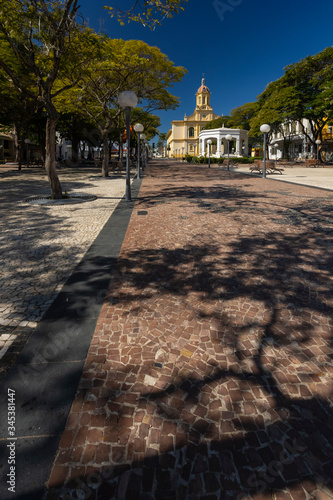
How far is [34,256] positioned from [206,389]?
144 inches

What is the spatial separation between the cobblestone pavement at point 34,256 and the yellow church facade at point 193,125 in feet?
270

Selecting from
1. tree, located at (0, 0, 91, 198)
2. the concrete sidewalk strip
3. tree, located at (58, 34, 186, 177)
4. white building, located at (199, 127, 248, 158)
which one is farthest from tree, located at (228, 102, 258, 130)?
the concrete sidewalk strip

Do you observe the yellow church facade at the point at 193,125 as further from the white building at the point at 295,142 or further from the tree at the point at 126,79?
the tree at the point at 126,79

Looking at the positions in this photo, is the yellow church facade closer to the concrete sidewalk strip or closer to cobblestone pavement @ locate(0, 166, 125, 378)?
cobblestone pavement @ locate(0, 166, 125, 378)

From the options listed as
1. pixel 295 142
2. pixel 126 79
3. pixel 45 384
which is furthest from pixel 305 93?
pixel 45 384

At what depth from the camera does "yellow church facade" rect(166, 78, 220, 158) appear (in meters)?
85.9

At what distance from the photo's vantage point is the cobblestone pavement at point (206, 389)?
1479 millimetres

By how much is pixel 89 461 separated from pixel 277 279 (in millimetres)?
2986

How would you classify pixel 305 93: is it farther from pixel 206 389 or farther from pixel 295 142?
pixel 206 389

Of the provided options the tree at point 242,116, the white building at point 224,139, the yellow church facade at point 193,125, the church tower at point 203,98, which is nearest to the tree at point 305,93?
the white building at point 224,139

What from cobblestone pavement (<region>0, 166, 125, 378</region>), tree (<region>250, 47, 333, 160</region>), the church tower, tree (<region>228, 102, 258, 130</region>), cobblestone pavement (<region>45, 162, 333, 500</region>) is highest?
the church tower

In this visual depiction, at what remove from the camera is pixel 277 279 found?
3736 millimetres

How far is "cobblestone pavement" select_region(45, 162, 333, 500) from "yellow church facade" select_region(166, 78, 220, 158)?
86591 mm

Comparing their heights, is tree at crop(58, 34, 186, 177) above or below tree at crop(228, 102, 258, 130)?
below
